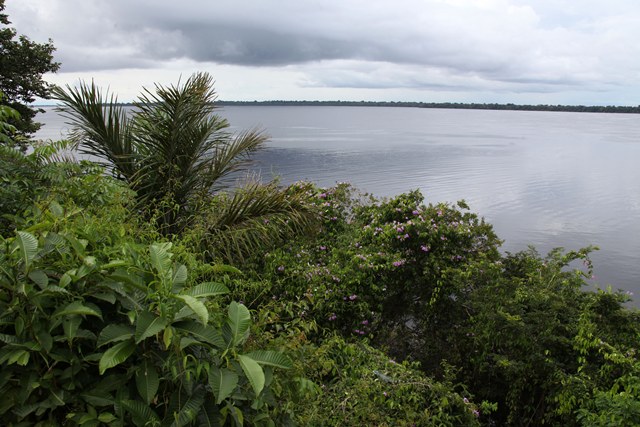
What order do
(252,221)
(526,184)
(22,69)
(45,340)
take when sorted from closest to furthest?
(45,340)
(252,221)
(22,69)
(526,184)

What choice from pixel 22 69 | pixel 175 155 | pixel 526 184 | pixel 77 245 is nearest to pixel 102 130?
pixel 175 155

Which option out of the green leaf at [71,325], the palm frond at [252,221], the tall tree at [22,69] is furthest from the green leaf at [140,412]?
the tall tree at [22,69]

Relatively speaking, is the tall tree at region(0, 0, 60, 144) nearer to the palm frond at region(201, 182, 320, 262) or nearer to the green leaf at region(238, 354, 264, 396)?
the palm frond at region(201, 182, 320, 262)

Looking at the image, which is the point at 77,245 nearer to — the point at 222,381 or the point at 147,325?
the point at 147,325

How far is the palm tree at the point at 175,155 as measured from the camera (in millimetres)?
5895

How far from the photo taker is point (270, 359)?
6.08 ft

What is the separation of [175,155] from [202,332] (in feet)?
15.9

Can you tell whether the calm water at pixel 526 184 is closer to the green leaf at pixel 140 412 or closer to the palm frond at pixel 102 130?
the palm frond at pixel 102 130

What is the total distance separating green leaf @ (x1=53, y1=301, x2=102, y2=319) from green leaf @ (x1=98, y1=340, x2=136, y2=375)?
121 mm

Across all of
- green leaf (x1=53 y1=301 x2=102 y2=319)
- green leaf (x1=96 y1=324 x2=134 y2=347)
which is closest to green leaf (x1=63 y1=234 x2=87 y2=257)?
green leaf (x1=53 y1=301 x2=102 y2=319)

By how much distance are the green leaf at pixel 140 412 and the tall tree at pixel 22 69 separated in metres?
14.1

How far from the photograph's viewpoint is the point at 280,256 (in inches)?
243

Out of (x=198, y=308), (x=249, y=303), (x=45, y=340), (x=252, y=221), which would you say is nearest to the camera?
(x=198, y=308)

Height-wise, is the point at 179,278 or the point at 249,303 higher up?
the point at 179,278
